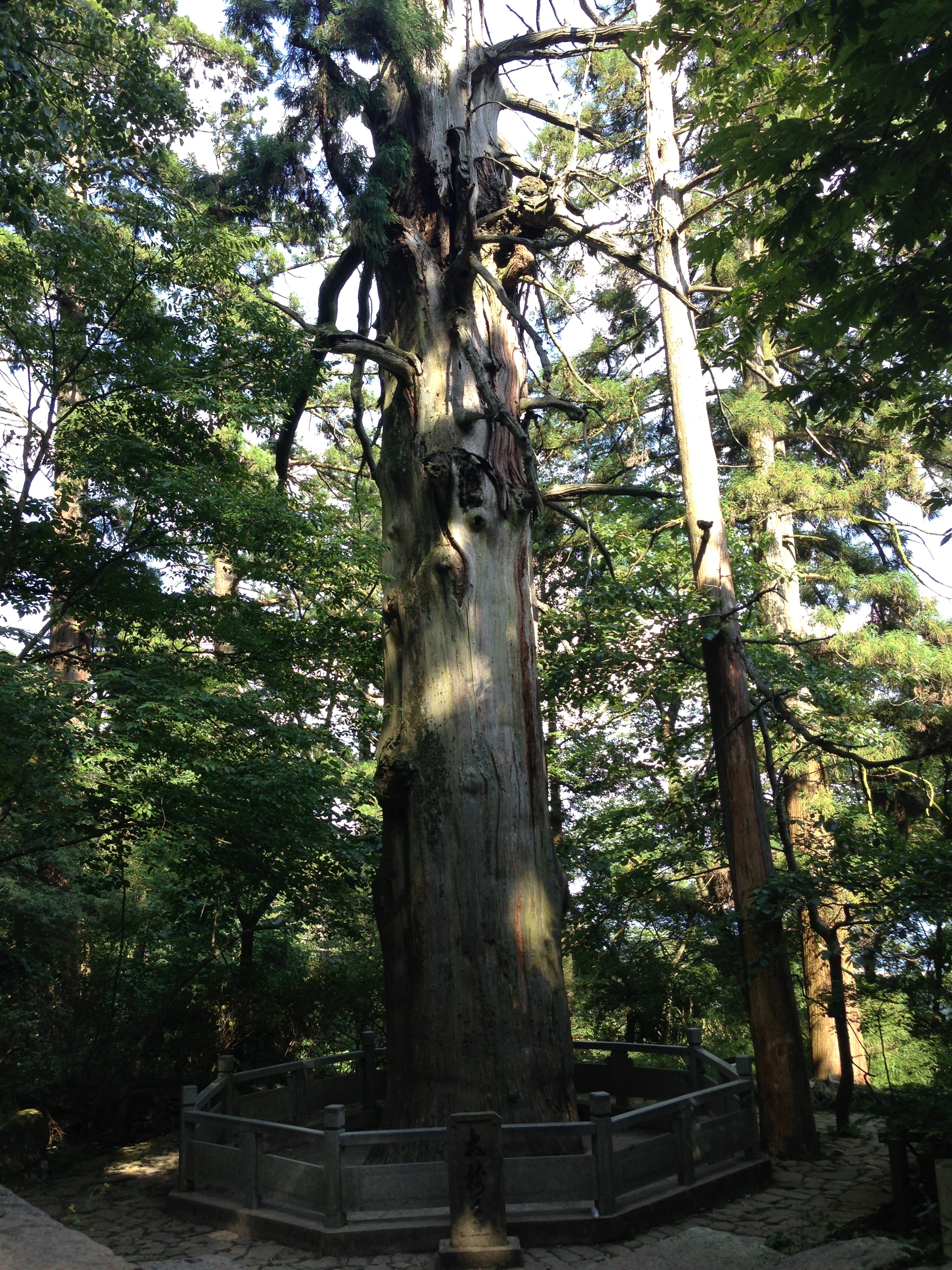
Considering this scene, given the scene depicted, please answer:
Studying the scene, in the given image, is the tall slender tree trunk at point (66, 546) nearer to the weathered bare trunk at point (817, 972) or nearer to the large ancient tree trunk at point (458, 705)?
the large ancient tree trunk at point (458, 705)

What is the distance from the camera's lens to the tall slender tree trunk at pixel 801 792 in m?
10.5

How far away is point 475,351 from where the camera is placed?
8312 millimetres

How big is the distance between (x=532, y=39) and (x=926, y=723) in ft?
34.5

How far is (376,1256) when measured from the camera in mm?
5602

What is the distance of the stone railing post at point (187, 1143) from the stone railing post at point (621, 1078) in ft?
14.0

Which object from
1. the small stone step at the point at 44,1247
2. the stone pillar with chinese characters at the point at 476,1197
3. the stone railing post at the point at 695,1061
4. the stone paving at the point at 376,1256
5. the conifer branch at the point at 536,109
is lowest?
the stone paving at the point at 376,1256

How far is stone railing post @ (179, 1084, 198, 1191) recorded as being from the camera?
272 inches

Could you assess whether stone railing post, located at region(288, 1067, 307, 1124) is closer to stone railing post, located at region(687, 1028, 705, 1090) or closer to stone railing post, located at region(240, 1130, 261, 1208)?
stone railing post, located at region(240, 1130, 261, 1208)

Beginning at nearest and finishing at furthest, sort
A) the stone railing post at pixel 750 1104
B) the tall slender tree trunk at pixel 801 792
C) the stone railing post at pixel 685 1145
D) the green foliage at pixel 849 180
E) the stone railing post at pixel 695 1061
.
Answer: the green foliage at pixel 849 180
the stone railing post at pixel 685 1145
the stone railing post at pixel 750 1104
the stone railing post at pixel 695 1061
the tall slender tree trunk at pixel 801 792

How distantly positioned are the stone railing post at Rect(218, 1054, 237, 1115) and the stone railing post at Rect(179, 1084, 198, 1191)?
83 cm

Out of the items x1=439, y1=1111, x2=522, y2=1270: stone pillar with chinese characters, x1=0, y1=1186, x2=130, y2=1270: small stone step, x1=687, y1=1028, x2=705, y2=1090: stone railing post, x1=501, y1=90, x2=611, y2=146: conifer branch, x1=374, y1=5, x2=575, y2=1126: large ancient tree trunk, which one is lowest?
x1=439, y1=1111, x2=522, y2=1270: stone pillar with chinese characters

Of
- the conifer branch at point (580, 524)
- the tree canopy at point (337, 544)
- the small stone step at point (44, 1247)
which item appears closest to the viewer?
the small stone step at point (44, 1247)

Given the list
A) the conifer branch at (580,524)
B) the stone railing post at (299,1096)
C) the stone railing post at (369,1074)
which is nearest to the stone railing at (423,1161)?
the stone railing post at (299,1096)

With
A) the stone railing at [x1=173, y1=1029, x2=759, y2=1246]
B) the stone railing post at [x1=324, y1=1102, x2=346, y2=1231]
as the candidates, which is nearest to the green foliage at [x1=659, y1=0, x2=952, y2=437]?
the stone railing at [x1=173, y1=1029, x2=759, y2=1246]
